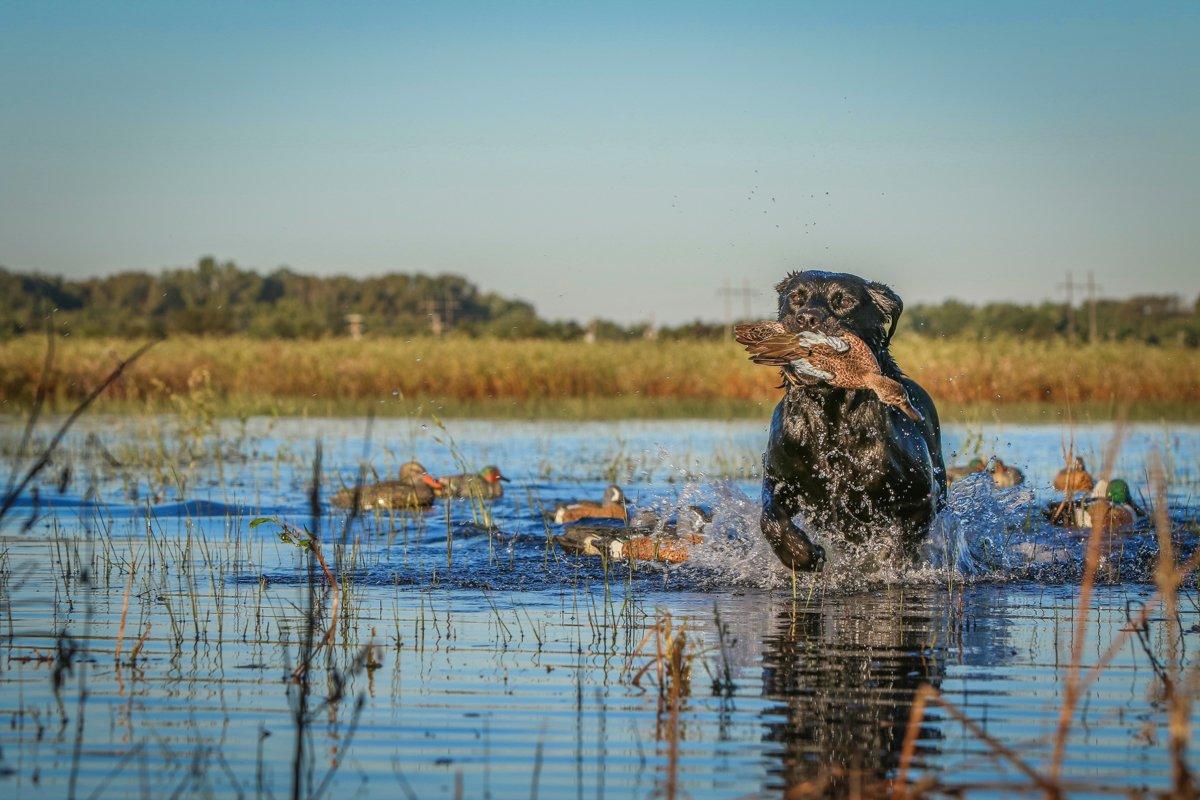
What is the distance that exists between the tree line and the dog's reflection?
33128mm

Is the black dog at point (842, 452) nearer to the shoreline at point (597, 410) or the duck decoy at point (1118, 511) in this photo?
the duck decoy at point (1118, 511)

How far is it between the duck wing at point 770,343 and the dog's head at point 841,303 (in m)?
0.14

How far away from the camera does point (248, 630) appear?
18.8 feet

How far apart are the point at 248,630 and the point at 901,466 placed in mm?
3286

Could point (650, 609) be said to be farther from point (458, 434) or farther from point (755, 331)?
point (458, 434)

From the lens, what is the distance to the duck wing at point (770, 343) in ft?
21.1

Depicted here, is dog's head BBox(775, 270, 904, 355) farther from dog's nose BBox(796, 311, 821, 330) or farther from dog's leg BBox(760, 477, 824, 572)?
dog's leg BBox(760, 477, 824, 572)

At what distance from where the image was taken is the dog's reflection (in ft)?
12.6

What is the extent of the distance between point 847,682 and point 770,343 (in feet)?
6.57

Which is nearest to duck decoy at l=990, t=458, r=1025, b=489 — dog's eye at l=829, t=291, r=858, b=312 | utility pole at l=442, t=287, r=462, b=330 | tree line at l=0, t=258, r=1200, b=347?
dog's eye at l=829, t=291, r=858, b=312

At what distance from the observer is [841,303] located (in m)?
6.83

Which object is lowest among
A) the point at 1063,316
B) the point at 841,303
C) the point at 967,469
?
the point at 967,469

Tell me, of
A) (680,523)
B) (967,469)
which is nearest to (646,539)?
(680,523)

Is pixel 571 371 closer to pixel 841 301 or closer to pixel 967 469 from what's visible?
pixel 967 469
